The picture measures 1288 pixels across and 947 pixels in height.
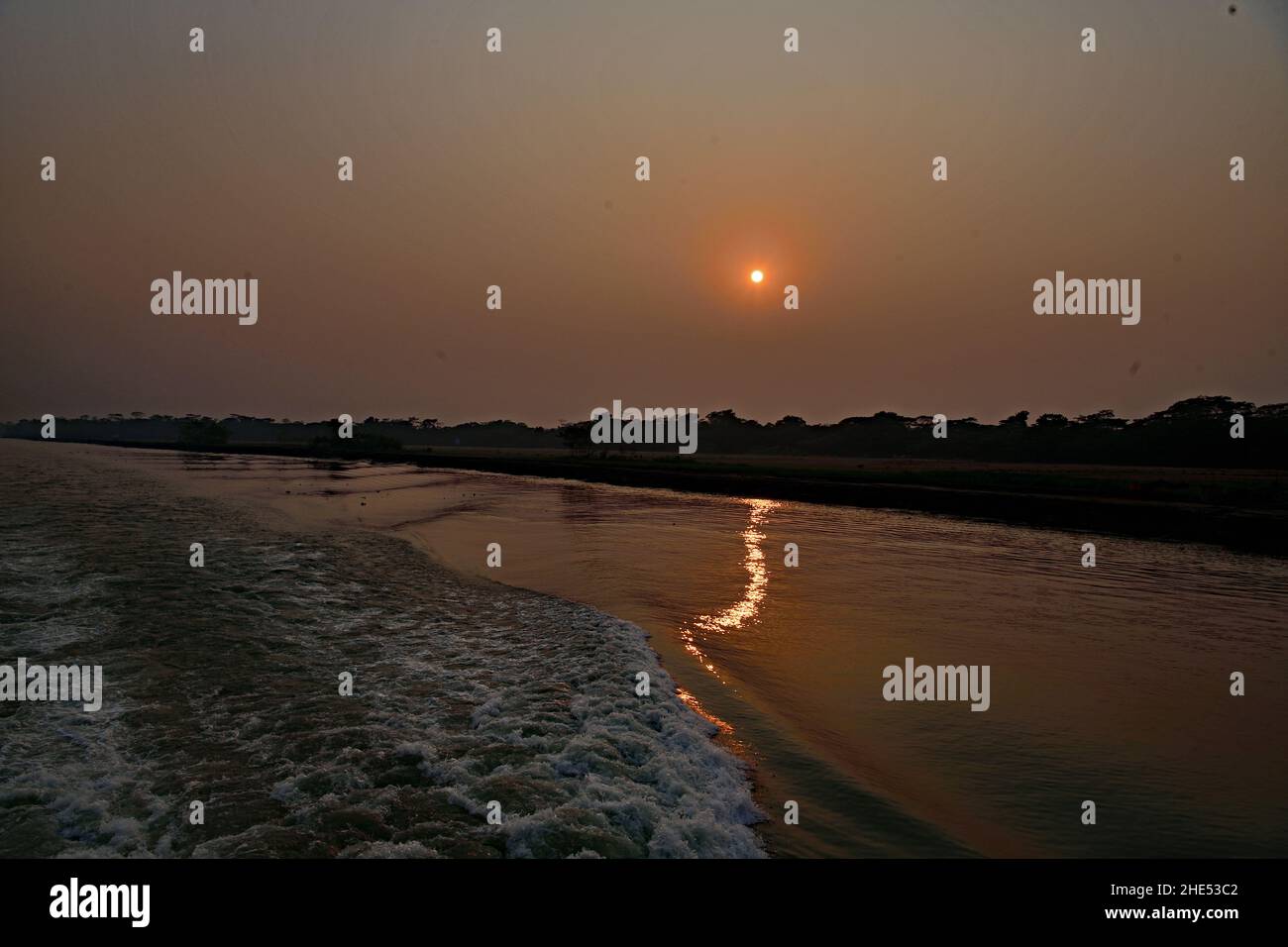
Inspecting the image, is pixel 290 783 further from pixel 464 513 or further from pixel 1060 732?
pixel 464 513

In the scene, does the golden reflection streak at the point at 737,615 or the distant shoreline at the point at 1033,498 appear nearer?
the golden reflection streak at the point at 737,615

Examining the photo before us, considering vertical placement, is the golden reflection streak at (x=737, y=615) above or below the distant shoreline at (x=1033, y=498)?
below

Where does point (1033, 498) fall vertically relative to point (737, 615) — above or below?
above

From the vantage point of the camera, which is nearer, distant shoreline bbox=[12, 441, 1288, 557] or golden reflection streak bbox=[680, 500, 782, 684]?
golden reflection streak bbox=[680, 500, 782, 684]

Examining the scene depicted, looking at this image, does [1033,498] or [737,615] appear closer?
[737,615]

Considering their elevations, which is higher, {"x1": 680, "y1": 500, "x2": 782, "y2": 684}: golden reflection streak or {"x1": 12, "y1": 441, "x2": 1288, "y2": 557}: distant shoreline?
{"x1": 12, "y1": 441, "x2": 1288, "y2": 557}: distant shoreline

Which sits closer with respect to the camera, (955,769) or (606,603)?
(955,769)
